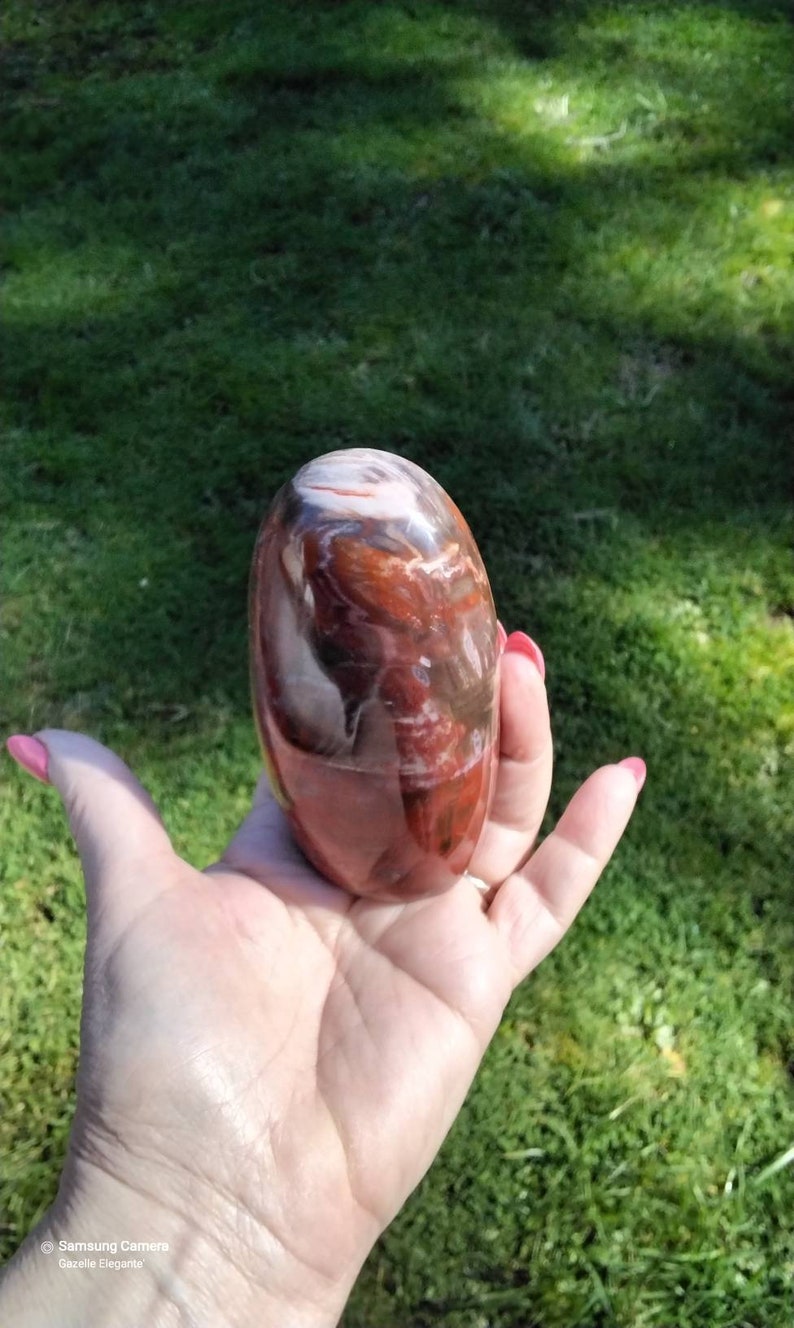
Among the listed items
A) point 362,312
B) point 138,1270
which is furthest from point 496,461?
point 138,1270

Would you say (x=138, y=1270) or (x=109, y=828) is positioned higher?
(x=109, y=828)

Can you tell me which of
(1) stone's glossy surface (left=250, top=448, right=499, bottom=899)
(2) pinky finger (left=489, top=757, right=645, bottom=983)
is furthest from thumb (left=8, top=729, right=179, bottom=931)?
(2) pinky finger (left=489, top=757, right=645, bottom=983)

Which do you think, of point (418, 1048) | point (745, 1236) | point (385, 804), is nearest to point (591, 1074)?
point (745, 1236)

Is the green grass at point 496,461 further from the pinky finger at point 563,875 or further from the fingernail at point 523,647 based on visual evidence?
the fingernail at point 523,647

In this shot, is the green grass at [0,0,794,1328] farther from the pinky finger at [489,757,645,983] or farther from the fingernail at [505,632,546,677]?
the fingernail at [505,632,546,677]

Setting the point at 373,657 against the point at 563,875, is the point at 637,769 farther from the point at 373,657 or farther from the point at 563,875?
the point at 373,657

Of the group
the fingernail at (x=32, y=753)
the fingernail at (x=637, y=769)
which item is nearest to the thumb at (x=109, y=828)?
the fingernail at (x=32, y=753)
